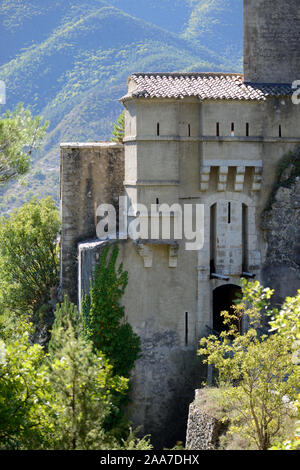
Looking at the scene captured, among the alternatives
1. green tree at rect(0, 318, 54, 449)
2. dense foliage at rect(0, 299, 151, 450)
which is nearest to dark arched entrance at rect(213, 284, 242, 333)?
dense foliage at rect(0, 299, 151, 450)

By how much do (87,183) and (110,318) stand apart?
5.63m

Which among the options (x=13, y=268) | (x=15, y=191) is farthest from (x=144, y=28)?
(x=13, y=268)

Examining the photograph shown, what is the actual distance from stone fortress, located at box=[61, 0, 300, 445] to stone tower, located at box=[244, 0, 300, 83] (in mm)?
627

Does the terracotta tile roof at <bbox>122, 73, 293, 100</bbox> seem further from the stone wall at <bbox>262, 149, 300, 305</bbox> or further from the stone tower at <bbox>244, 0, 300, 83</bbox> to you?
the stone wall at <bbox>262, 149, 300, 305</bbox>

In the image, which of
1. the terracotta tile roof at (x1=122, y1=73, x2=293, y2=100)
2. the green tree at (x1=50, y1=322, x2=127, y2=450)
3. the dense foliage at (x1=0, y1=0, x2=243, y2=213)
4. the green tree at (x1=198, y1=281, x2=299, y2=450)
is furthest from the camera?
the dense foliage at (x1=0, y1=0, x2=243, y2=213)

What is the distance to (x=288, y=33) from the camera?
86.3ft

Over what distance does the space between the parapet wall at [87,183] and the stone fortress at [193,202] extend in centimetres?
88

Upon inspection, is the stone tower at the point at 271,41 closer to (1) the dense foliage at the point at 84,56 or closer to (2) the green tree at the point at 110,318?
(2) the green tree at the point at 110,318

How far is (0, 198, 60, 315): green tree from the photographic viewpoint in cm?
3188

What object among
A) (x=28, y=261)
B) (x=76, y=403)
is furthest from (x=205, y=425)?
(x=28, y=261)

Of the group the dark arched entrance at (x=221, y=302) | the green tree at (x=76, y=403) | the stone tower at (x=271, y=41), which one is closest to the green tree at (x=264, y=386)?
the green tree at (x=76, y=403)

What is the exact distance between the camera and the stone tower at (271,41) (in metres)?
25.9
